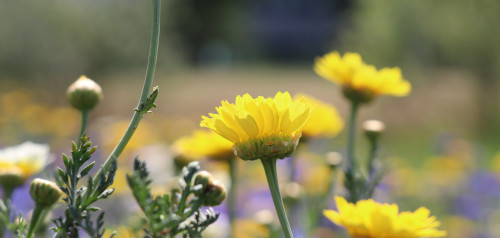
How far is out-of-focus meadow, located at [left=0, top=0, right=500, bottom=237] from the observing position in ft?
9.45

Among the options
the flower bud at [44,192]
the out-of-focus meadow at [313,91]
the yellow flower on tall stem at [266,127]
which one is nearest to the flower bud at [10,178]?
the flower bud at [44,192]

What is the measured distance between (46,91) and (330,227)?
841cm

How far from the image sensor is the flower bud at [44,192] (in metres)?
0.60

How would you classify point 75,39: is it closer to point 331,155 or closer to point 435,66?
point 435,66

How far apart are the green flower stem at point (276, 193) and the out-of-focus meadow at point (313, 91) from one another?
105 centimetres

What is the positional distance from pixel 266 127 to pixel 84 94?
11.8 inches

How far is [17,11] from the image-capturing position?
9148 mm

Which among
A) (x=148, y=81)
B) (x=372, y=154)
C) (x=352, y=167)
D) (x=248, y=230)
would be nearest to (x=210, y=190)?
(x=148, y=81)

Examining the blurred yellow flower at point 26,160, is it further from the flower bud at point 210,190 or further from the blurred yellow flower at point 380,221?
the blurred yellow flower at point 380,221

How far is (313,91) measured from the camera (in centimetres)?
1602

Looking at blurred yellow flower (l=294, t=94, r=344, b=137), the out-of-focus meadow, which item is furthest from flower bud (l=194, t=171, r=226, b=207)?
the out-of-focus meadow

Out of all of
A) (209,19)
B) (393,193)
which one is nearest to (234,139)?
(393,193)

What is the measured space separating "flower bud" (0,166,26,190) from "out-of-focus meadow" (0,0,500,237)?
816 millimetres

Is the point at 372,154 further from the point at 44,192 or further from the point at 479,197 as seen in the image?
the point at 479,197
